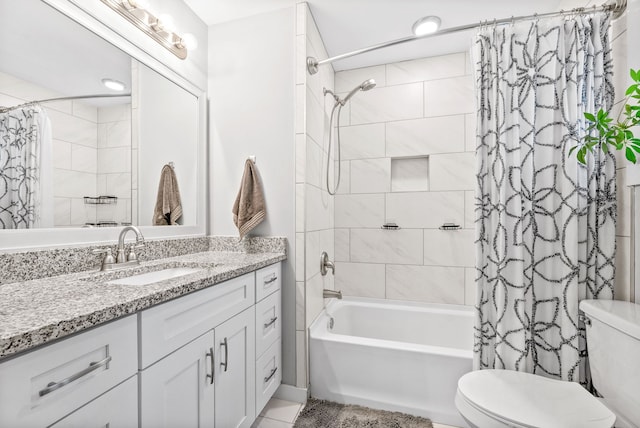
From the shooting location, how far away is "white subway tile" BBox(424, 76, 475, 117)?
2.28 m

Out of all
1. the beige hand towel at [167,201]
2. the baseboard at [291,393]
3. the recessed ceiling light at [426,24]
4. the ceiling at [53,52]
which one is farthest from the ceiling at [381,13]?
the baseboard at [291,393]

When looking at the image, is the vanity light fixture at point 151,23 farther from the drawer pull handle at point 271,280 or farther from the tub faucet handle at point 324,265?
the tub faucet handle at point 324,265

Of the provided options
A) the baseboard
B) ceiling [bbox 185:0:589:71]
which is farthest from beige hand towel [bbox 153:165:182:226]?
the baseboard

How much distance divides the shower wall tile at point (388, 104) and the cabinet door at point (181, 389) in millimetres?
2087

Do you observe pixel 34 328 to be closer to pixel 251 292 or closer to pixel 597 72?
pixel 251 292

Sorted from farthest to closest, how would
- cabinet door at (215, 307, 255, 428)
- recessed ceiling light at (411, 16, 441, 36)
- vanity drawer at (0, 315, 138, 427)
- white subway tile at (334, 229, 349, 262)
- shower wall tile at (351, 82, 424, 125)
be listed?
white subway tile at (334, 229, 349, 262)
shower wall tile at (351, 82, 424, 125)
recessed ceiling light at (411, 16, 441, 36)
cabinet door at (215, 307, 255, 428)
vanity drawer at (0, 315, 138, 427)

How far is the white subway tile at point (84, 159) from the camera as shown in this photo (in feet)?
4.02

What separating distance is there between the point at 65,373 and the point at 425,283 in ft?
7.38

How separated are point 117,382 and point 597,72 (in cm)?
221

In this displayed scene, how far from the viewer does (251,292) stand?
4.68 feet

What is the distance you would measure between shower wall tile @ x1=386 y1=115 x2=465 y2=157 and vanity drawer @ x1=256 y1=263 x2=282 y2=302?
1.41 metres

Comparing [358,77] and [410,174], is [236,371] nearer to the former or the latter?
[410,174]

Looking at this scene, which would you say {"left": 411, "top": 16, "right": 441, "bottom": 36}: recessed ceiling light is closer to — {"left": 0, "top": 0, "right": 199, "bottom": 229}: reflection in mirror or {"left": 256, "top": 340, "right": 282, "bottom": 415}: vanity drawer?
{"left": 0, "top": 0, "right": 199, "bottom": 229}: reflection in mirror

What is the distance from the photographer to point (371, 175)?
2502 millimetres
